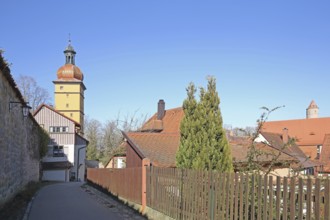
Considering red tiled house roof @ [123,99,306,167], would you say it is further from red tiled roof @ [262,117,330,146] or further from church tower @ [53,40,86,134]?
church tower @ [53,40,86,134]

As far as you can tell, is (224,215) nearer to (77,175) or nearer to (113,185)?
(113,185)

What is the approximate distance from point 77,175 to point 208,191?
1728 inches

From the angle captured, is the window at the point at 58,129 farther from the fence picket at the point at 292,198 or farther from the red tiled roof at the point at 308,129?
the fence picket at the point at 292,198

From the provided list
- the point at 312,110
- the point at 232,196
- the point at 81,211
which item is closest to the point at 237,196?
the point at 232,196

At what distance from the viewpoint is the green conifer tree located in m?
12.1

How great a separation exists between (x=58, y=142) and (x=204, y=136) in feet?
121

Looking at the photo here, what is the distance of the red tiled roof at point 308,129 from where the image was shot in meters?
61.0

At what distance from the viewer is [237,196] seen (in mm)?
6707

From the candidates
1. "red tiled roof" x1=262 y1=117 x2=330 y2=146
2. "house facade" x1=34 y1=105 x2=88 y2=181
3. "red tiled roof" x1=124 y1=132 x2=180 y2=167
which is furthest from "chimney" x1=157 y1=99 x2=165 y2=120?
"red tiled roof" x1=262 y1=117 x2=330 y2=146

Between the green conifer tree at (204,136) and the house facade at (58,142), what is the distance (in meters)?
34.8

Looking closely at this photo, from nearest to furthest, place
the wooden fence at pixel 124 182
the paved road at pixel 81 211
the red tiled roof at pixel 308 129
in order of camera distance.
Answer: the paved road at pixel 81 211 → the wooden fence at pixel 124 182 → the red tiled roof at pixel 308 129

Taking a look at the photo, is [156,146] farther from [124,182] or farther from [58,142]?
[58,142]

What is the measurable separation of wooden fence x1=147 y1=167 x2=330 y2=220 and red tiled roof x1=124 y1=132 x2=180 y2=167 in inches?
351

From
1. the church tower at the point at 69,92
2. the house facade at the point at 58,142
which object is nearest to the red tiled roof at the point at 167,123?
the house facade at the point at 58,142
